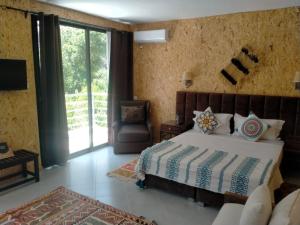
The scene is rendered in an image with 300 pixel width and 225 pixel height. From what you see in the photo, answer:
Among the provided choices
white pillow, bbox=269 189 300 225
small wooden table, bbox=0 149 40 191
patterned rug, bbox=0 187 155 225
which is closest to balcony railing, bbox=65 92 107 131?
small wooden table, bbox=0 149 40 191

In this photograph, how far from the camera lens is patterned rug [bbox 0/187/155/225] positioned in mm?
2680

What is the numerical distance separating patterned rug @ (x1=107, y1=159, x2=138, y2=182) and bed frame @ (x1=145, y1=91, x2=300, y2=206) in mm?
448

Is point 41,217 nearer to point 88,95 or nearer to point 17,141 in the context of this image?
point 17,141

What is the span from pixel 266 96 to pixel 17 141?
4142mm

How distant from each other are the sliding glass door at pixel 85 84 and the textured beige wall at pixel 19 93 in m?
0.74

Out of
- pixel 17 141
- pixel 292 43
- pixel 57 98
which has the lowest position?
pixel 17 141

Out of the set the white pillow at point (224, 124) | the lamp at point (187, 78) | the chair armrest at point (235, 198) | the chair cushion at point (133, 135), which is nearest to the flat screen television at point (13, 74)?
the chair cushion at point (133, 135)

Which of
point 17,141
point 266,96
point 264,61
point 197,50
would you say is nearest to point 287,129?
point 266,96

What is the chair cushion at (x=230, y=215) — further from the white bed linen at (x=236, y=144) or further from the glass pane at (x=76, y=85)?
the glass pane at (x=76, y=85)

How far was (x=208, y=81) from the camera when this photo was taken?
4891 mm

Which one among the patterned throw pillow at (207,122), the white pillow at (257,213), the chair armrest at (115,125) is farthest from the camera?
the chair armrest at (115,125)

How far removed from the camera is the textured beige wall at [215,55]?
412 cm

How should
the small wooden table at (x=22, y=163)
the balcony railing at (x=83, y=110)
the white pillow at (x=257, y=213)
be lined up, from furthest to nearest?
the balcony railing at (x=83, y=110)
the small wooden table at (x=22, y=163)
the white pillow at (x=257, y=213)

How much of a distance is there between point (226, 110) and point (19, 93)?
353 centimetres
